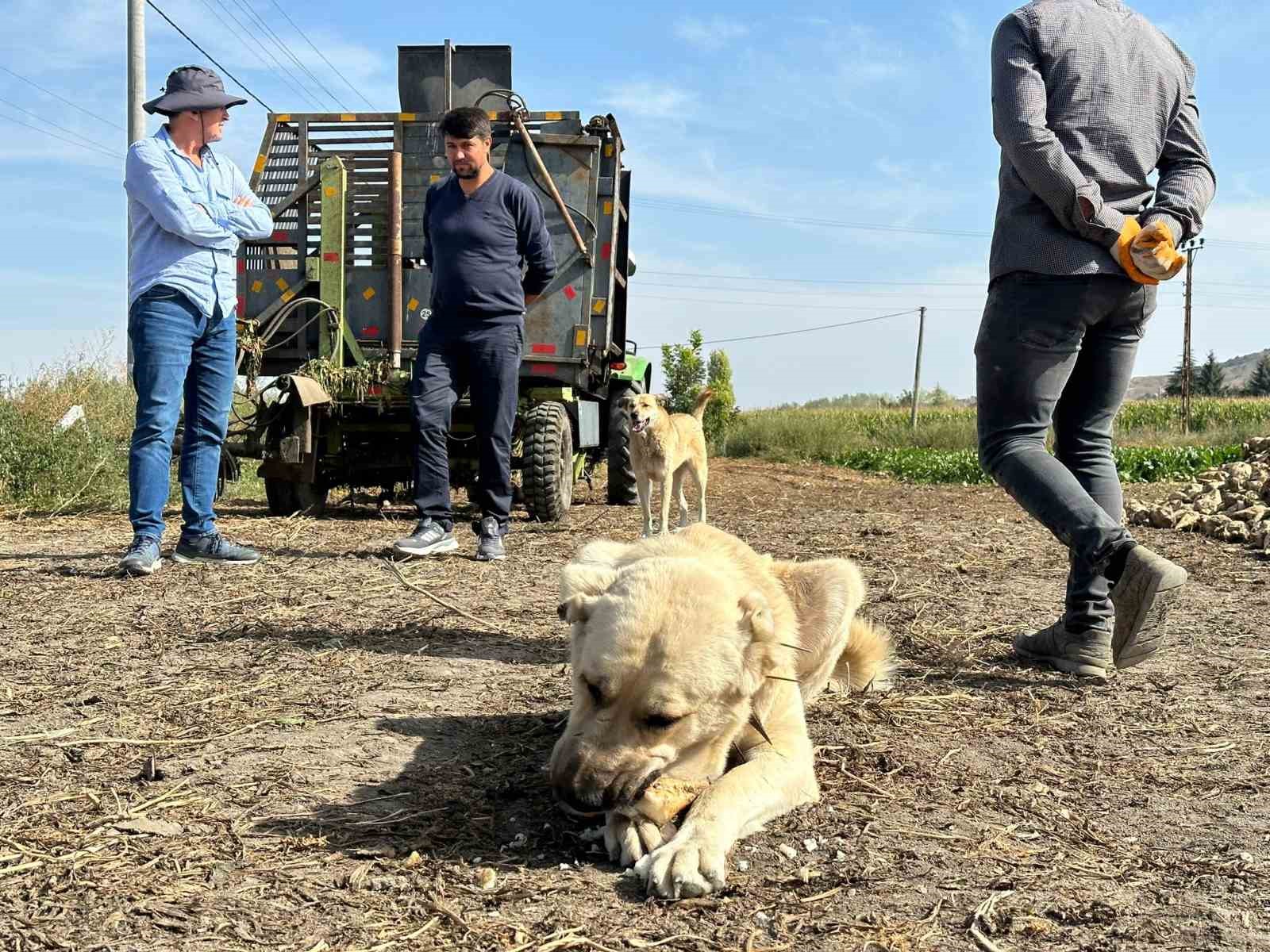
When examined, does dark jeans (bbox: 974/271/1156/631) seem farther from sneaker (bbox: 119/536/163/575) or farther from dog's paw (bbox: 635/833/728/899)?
sneaker (bbox: 119/536/163/575)

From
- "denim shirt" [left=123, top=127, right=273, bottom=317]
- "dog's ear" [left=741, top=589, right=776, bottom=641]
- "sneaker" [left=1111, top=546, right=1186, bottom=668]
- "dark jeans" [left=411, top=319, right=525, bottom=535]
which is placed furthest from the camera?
"dark jeans" [left=411, top=319, right=525, bottom=535]

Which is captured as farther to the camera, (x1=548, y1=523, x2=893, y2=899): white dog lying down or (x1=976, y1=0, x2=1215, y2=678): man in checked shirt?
(x1=976, y1=0, x2=1215, y2=678): man in checked shirt

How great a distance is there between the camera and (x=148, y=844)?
6.77 feet

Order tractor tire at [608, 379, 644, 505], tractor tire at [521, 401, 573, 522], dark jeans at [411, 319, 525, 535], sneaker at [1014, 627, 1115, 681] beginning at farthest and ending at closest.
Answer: tractor tire at [608, 379, 644, 505]
tractor tire at [521, 401, 573, 522]
dark jeans at [411, 319, 525, 535]
sneaker at [1014, 627, 1115, 681]

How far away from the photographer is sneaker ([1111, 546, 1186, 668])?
302 centimetres

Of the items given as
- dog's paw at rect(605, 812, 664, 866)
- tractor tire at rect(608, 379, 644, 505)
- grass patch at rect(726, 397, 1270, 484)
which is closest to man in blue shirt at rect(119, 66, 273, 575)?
dog's paw at rect(605, 812, 664, 866)

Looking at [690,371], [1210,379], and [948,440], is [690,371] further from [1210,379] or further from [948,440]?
[1210,379]

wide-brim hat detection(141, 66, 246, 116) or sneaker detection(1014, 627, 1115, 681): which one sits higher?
wide-brim hat detection(141, 66, 246, 116)

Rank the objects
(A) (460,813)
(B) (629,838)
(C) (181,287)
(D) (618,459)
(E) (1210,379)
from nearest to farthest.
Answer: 1. (B) (629,838)
2. (A) (460,813)
3. (C) (181,287)
4. (D) (618,459)
5. (E) (1210,379)

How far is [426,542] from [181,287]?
5.70 feet

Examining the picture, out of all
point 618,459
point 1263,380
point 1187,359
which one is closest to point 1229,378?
point 1263,380

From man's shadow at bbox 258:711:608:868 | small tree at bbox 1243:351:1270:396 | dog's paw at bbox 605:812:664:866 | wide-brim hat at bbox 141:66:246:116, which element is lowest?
man's shadow at bbox 258:711:608:868

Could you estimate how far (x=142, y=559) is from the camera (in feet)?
16.5

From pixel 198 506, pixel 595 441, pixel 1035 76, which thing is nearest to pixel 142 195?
pixel 198 506
